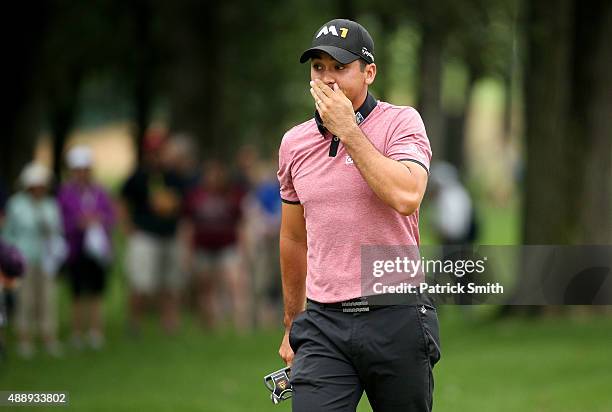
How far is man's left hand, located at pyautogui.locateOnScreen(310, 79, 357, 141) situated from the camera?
5660 millimetres

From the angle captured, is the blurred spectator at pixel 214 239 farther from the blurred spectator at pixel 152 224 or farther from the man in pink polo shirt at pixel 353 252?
the man in pink polo shirt at pixel 353 252

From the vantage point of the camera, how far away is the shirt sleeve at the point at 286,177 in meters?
6.18

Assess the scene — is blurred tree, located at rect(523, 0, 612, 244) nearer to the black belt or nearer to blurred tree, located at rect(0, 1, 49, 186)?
blurred tree, located at rect(0, 1, 49, 186)

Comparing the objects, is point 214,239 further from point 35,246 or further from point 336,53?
point 336,53

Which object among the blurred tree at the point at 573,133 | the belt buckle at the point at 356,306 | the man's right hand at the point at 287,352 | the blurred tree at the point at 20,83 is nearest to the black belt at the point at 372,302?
the belt buckle at the point at 356,306

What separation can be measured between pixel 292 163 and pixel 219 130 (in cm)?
2125

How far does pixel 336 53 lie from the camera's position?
19.2 ft

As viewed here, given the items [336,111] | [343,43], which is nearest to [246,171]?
[343,43]

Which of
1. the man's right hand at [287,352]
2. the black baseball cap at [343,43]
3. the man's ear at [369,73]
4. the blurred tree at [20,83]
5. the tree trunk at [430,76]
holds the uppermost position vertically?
the blurred tree at [20,83]

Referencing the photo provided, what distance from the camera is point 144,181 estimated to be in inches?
681

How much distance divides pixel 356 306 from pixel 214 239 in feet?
41.2

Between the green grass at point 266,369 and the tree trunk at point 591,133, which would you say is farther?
the tree trunk at point 591,133

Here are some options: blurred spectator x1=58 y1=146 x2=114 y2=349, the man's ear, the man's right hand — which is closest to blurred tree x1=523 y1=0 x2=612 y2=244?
blurred spectator x1=58 y1=146 x2=114 y2=349

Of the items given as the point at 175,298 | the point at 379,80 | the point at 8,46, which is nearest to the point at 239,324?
the point at 175,298
